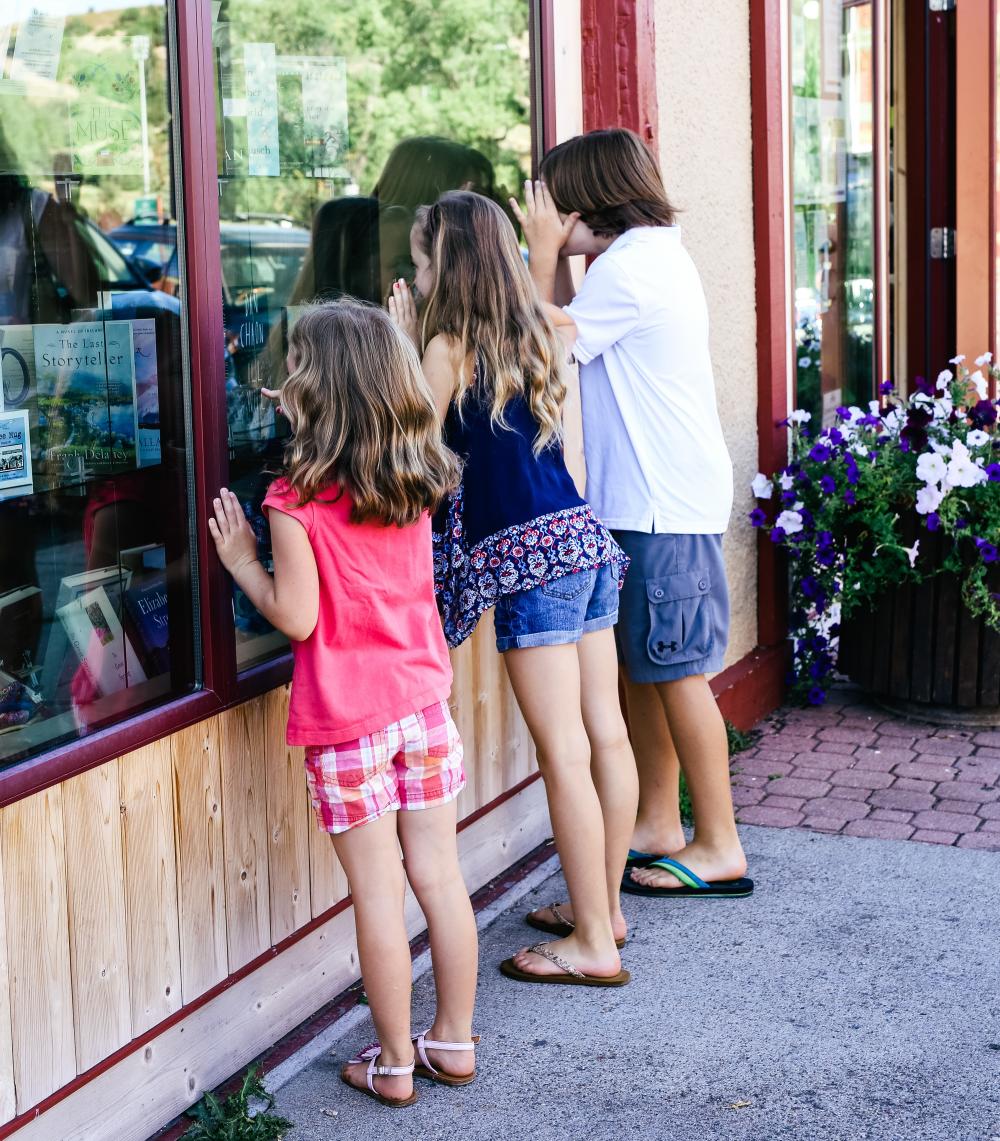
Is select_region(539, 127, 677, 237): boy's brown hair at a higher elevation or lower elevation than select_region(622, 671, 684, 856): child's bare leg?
higher

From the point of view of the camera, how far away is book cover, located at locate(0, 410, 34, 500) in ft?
9.29

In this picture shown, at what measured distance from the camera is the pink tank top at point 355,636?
271cm

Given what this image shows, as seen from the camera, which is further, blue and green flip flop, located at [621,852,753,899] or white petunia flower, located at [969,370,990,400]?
white petunia flower, located at [969,370,990,400]

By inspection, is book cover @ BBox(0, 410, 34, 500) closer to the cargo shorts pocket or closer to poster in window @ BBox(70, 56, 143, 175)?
poster in window @ BBox(70, 56, 143, 175)

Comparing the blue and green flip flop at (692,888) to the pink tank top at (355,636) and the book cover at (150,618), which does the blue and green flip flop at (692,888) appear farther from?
the book cover at (150,618)

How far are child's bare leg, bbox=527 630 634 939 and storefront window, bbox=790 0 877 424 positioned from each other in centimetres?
273

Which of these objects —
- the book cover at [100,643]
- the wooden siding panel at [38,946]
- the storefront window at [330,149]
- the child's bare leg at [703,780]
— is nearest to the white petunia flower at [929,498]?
the child's bare leg at [703,780]

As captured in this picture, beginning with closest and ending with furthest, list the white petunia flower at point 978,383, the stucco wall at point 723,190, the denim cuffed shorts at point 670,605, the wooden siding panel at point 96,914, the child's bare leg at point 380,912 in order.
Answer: the wooden siding panel at point 96,914, the child's bare leg at point 380,912, the denim cuffed shorts at point 670,605, the stucco wall at point 723,190, the white petunia flower at point 978,383

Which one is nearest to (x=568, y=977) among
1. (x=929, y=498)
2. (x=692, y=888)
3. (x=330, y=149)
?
(x=692, y=888)

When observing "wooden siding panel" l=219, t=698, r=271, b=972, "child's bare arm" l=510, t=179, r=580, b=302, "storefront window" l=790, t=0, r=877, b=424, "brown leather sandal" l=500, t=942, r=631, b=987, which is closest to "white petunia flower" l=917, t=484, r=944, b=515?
"storefront window" l=790, t=0, r=877, b=424

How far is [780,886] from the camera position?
3936mm

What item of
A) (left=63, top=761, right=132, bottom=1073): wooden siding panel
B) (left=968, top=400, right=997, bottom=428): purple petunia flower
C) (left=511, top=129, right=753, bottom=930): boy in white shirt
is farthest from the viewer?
(left=968, top=400, right=997, bottom=428): purple petunia flower

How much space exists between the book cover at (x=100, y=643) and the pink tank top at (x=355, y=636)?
352 mm

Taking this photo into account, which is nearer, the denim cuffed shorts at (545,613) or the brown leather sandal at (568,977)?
the denim cuffed shorts at (545,613)
